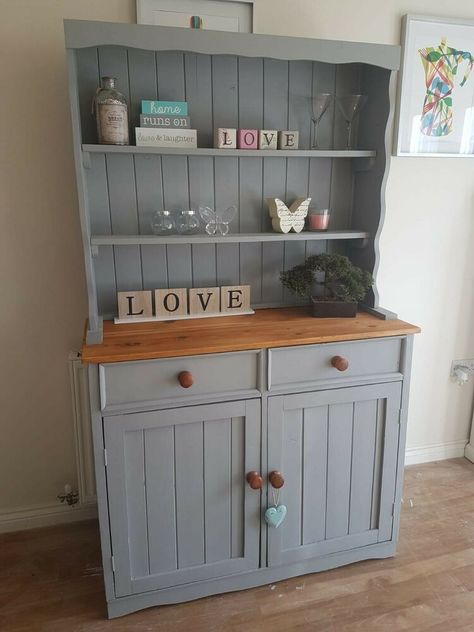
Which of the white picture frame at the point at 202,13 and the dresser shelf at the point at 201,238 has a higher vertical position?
the white picture frame at the point at 202,13

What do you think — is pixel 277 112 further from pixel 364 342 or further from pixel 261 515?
→ pixel 261 515

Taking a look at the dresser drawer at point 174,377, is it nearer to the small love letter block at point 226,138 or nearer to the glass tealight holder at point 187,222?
the glass tealight holder at point 187,222

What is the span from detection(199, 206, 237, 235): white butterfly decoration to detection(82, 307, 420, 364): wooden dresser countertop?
0.33 m

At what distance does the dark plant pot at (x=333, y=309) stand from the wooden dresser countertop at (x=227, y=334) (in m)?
0.02

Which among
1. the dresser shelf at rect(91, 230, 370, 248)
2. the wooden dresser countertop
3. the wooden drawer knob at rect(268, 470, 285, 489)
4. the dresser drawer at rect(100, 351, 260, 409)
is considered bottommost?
the wooden drawer knob at rect(268, 470, 285, 489)

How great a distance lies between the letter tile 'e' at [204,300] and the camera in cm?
183

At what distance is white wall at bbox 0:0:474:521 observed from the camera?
1.73 meters

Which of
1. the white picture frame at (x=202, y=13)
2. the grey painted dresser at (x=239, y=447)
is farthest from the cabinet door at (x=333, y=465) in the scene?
the white picture frame at (x=202, y=13)

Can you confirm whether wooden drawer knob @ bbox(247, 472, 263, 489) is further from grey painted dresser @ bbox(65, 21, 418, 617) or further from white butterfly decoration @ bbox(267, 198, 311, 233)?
white butterfly decoration @ bbox(267, 198, 311, 233)

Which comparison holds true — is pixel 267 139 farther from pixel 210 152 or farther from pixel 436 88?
pixel 436 88

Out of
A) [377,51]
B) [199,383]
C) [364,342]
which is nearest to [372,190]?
[377,51]

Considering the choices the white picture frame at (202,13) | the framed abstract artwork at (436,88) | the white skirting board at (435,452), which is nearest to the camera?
the white picture frame at (202,13)

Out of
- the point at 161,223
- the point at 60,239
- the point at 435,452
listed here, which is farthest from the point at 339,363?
the point at 435,452

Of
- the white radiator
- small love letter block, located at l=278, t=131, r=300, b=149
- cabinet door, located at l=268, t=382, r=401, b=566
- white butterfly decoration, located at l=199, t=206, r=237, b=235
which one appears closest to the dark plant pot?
cabinet door, located at l=268, t=382, r=401, b=566
